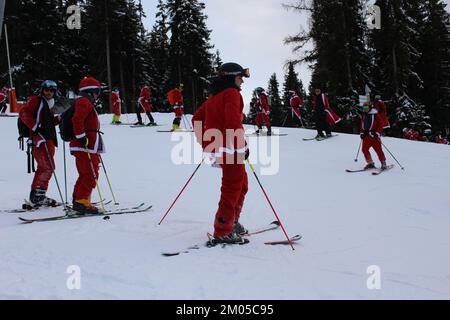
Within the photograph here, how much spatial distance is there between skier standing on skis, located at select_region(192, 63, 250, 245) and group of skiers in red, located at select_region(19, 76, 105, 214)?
2088 millimetres

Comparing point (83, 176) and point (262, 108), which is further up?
point (262, 108)

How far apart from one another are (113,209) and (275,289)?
11.6 ft

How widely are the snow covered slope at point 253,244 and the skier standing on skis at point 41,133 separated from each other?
1.82 ft

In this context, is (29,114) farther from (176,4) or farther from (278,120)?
(278,120)

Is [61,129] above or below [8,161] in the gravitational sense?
above

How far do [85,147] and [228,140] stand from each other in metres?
2.32

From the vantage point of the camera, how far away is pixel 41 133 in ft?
20.0

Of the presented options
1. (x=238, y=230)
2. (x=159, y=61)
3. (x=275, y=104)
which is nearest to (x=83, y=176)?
(x=238, y=230)

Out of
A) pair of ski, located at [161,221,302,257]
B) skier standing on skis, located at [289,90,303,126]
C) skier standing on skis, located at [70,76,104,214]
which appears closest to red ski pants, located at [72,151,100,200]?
skier standing on skis, located at [70,76,104,214]

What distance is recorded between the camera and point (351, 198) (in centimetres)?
702

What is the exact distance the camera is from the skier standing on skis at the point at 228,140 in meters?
4.23

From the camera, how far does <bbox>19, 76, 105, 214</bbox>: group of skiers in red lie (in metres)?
5.54

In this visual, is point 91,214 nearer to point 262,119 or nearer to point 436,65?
point 262,119
